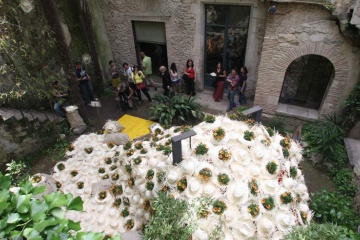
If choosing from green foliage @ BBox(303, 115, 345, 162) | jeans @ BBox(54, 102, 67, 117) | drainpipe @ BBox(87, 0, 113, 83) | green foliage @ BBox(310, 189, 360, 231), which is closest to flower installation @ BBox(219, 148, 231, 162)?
green foliage @ BBox(310, 189, 360, 231)

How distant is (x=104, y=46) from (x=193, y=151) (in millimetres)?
7310

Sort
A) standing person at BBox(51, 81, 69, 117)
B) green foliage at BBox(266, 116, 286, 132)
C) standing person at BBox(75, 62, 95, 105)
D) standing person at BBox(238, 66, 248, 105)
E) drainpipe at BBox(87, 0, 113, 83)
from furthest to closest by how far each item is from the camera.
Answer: drainpipe at BBox(87, 0, 113, 83), standing person at BBox(75, 62, 95, 105), standing person at BBox(238, 66, 248, 105), green foliage at BBox(266, 116, 286, 132), standing person at BBox(51, 81, 69, 117)

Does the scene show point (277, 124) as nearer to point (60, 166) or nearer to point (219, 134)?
point (219, 134)

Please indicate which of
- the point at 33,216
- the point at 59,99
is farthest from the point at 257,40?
the point at 33,216

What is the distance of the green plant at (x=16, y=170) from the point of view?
5.43 meters

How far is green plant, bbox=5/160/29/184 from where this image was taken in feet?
17.8

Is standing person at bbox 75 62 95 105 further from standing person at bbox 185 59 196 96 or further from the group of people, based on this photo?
the group of people

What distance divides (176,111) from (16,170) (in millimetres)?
4410

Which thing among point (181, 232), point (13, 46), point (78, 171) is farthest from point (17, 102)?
point (181, 232)

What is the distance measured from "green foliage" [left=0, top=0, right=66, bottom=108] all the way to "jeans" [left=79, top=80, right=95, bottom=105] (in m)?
0.95

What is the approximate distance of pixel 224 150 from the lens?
11.9ft

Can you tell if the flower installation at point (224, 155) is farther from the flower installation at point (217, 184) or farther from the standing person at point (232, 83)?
the standing person at point (232, 83)

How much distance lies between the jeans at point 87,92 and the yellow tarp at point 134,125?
1.63m

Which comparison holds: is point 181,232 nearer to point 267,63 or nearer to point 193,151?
point 193,151
